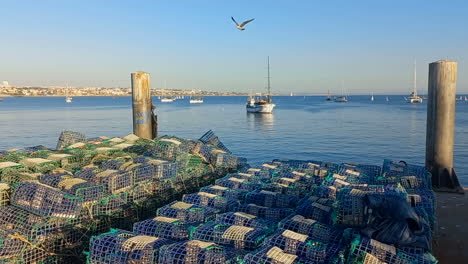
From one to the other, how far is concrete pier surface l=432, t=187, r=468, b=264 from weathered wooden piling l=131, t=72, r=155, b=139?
960cm

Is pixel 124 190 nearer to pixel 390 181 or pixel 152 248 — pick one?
pixel 152 248

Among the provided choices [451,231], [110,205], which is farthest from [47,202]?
[451,231]

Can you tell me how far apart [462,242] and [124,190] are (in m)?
5.92

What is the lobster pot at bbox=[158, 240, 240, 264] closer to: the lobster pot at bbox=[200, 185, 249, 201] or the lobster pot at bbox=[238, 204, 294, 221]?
the lobster pot at bbox=[238, 204, 294, 221]

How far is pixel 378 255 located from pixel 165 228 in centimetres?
267

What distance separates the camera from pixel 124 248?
458cm

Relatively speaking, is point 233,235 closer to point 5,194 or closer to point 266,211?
point 266,211

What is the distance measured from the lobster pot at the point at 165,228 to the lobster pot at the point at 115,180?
177cm

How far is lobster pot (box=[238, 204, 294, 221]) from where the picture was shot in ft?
18.5

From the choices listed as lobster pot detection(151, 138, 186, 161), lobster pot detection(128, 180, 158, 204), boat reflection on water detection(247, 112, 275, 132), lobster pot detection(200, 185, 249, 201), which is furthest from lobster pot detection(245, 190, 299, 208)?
boat reflection on water detection(247, 112, 275, 132)

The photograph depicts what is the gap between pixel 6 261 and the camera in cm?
511

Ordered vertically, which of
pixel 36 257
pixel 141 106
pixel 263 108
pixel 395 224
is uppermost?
pixel 141 106

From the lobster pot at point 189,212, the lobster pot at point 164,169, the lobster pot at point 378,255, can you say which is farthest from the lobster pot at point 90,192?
→ the lobster pot at point 378,255

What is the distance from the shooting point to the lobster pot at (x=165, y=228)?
5.05 m
